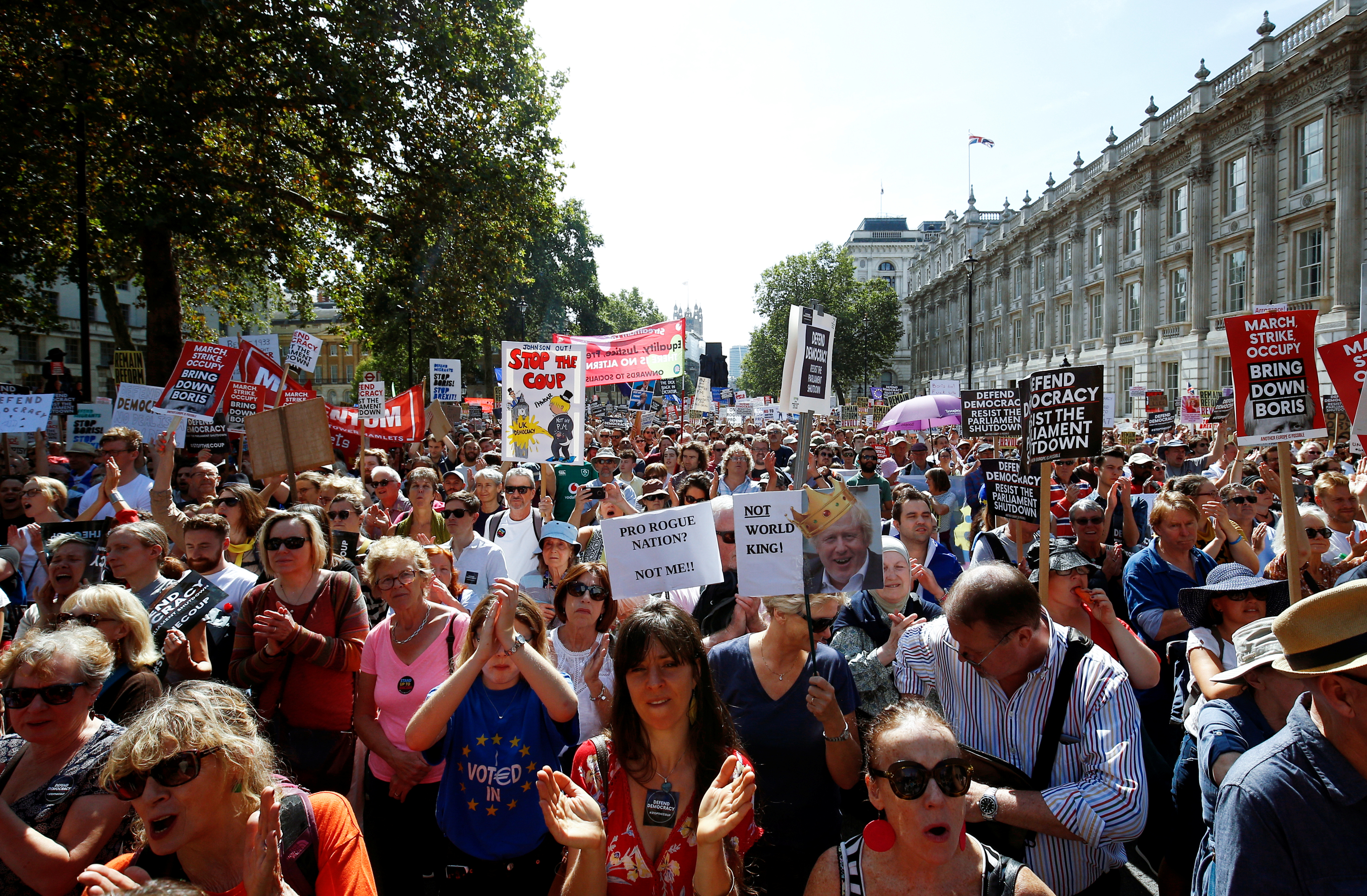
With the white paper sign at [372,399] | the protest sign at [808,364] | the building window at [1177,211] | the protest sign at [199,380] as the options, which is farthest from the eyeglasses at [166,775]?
the building window at [1177,211]

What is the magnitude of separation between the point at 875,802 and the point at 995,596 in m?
0.74

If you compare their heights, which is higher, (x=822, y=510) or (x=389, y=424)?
(x=389, y=424)

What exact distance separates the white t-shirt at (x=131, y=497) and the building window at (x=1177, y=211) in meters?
40.2

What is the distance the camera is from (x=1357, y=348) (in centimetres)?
593

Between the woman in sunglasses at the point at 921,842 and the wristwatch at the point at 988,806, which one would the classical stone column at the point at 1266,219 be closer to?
the wristwatch at the point at 988,806

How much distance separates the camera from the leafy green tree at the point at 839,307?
7219 cm

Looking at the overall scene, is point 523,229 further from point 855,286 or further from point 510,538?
point 855,286

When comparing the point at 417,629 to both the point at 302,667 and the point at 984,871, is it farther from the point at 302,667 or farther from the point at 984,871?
the point at 984,871

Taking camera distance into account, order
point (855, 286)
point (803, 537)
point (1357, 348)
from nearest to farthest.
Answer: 1. point (803, 537)
2. point (1357, 348)
3. point (855, 286)

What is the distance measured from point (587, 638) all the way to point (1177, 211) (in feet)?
137

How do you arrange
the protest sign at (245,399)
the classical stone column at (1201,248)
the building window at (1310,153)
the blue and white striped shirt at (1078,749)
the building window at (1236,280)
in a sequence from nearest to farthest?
the blue and white striped shirt at (1078,749) → the protest sign at (245,399) → the building window at (1310,153) → the building window at (1236,280) → the classical stone column at (1201,248)

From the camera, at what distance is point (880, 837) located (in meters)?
2.13

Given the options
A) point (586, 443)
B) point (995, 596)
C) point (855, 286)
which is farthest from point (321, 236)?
point (855, 286)

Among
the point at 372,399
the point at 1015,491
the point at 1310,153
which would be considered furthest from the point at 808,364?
the point at 1310,153
